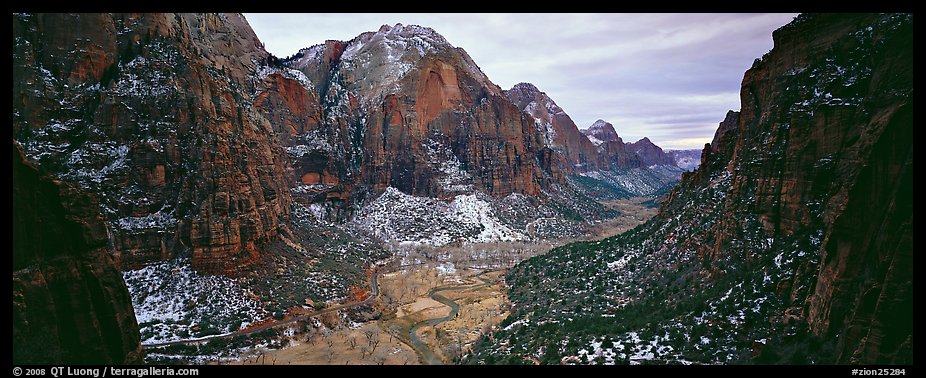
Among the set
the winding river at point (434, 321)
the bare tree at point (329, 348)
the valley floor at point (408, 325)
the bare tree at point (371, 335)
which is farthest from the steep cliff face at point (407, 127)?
the bare tree at point (329, 348)

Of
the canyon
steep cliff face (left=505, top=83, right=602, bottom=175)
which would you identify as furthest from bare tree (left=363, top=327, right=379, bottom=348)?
steep cliff face (left=505, top=83, right=602, bottom=175)

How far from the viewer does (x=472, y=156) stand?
94.9 meters

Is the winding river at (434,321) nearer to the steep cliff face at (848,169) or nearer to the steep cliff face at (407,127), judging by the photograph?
A: the steep cliff face at (848,169)

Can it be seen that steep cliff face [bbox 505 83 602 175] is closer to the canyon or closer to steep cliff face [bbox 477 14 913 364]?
the canyon

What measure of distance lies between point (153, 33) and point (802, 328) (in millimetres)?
50799

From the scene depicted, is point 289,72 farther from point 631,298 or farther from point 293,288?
point 631,298

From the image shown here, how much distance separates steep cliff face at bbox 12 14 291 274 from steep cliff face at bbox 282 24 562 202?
1461 inches

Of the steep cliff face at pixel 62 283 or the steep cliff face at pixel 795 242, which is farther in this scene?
the steep cliff face at pixel 795 242

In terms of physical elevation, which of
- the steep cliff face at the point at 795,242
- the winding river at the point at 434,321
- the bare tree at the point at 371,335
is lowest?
the winding river at the point at 434,321

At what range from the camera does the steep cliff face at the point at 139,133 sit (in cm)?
3428

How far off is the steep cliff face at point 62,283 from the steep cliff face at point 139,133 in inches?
802

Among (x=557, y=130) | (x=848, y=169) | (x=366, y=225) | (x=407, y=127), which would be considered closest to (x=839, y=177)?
(x=848, y=169)

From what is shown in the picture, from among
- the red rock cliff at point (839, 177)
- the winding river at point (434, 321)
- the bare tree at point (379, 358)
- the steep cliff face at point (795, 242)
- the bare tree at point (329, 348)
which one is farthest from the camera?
the winding river at point (434, 321)

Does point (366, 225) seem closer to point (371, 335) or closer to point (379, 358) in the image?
point (371, 335)
